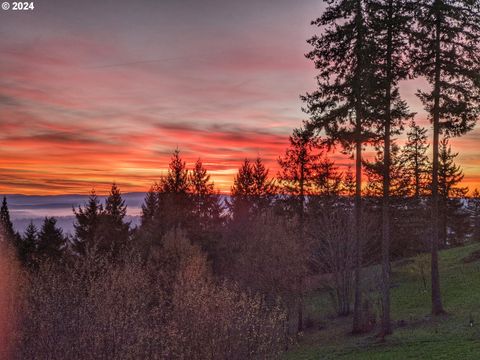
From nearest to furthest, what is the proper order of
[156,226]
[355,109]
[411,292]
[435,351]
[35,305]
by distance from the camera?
1. [35,305]
2. [435,351]
3. [355,109]
4. [411,292]
5. [156,226]

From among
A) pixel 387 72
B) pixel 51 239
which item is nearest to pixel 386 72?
pixel 387 72

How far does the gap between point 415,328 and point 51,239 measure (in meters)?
46.0

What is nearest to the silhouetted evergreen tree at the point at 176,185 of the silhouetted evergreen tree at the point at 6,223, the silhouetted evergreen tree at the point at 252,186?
the silhouetted evergreen tree at the point at 252,186

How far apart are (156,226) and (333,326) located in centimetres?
1811

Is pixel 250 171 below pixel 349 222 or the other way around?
the other way around

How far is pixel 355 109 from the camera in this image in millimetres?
24234

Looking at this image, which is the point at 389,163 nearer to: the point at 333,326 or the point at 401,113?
the point at 401,113

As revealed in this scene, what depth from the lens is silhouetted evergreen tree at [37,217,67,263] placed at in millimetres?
54787

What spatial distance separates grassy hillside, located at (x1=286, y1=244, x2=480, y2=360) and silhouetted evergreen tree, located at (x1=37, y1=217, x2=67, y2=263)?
1281 inches

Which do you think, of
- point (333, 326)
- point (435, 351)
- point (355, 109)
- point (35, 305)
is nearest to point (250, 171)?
point (333, 326)

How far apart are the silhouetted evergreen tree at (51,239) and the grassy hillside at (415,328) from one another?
32536mm

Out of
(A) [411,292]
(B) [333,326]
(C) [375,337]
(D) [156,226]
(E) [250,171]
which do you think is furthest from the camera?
(E) [250,171]

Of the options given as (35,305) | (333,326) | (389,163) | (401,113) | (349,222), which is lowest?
(333,326)

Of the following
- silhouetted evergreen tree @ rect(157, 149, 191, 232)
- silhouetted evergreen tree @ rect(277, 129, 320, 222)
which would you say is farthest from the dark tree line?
silhouetted evergreen tree @ rect(157, 149, 191, 232)
